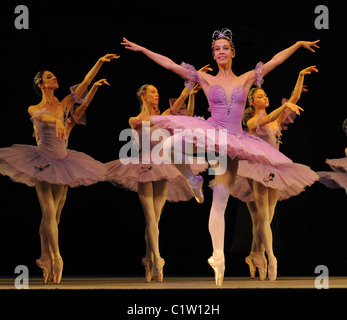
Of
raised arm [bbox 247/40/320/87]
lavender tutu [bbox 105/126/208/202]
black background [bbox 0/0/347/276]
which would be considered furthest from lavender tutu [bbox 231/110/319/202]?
raised arm [bbox 247/40/320/87]

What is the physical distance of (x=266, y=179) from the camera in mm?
7051

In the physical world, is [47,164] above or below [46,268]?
above

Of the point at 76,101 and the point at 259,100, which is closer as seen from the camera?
the point at 76,101

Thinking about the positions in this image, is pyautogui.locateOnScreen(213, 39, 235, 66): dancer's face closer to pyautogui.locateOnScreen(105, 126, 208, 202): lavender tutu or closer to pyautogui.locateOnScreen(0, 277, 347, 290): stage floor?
pyautogui.locateOnScreen(105, 126, 208, 202): lavender tutu

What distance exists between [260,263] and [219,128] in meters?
1.95

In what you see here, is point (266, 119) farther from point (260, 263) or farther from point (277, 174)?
point (260, 263)

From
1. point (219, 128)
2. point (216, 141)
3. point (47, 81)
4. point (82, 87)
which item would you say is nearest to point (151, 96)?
point (82, 87)

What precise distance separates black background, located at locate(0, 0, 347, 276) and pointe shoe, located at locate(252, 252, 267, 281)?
91cm

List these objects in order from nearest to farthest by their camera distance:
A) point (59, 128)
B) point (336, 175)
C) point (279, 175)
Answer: point (59, 128) → point (279, 175) → point (336, 175)

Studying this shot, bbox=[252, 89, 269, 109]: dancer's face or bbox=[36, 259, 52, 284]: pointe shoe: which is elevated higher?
bbox=[252, 89, 269, 109]: dancer's face

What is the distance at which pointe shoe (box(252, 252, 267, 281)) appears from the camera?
734 centimetres

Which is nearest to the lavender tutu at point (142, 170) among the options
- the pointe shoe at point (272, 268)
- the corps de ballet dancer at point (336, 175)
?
the pointe shoe at point (272, 268)

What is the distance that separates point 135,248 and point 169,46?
219 cm
